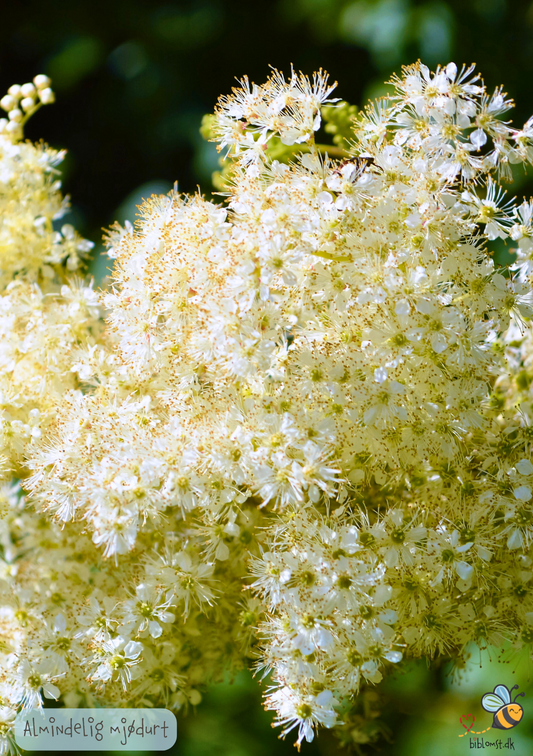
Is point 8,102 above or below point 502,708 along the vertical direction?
above

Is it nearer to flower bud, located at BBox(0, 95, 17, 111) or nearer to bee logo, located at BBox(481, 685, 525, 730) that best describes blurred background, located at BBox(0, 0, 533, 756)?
bee logo, located at BBox(481, 685, 525, 730)

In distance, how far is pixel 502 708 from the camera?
914 millimetres

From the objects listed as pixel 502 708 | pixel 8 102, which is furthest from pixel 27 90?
pixel 502 708

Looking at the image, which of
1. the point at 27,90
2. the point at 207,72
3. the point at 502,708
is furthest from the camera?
the point at 207,72

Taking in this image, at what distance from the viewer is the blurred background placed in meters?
1.21

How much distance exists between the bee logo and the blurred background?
20 cm

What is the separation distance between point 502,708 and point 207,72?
5.72 ft

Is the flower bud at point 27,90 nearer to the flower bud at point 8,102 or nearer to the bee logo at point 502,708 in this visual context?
the flower bud at point 8,102

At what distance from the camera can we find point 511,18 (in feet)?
5.26

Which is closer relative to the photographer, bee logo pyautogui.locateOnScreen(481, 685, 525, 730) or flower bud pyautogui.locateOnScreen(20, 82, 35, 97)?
bee logo pyautogui.locateOnScreen(481, 685, 525, 730)

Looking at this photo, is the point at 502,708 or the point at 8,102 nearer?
the point at 502,708

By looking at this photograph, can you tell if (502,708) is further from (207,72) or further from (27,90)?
(207,72)

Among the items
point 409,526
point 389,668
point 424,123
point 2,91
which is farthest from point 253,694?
point 2,91

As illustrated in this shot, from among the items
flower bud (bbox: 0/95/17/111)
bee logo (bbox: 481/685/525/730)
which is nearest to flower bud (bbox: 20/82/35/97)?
flower bud (bbox: 0/95/17/111)
